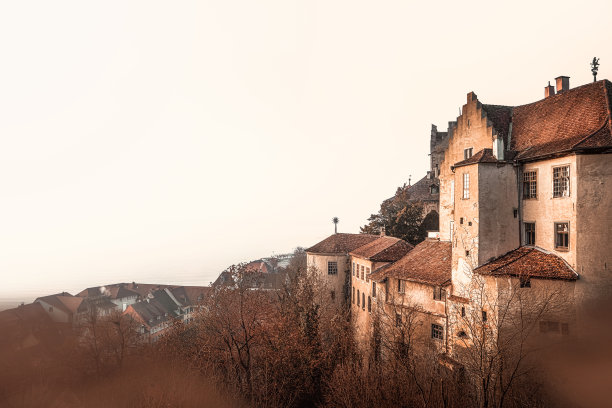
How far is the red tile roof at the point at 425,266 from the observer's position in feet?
86.3

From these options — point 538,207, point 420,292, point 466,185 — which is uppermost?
point 466,185

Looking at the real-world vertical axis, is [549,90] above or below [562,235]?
above

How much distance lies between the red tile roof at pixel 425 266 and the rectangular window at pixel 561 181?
841 cm

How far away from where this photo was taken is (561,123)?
70.2 ft

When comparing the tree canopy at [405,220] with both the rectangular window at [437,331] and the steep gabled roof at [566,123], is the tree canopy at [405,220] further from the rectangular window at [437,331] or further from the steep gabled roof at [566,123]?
the steep gabled roof at [566,123]

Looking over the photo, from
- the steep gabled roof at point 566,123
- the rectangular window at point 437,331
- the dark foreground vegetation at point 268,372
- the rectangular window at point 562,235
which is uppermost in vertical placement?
the steep gabled roof at point 566,123

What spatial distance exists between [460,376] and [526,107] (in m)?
17.6

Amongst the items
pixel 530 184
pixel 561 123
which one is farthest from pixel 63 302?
pixel 561 123

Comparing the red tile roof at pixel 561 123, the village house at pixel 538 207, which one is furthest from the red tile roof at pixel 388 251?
the red tile roof at pixel 561 123

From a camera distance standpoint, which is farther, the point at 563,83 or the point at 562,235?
the point at 563,83

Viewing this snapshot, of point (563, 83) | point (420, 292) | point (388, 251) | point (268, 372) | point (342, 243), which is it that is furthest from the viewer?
point (342, 243)

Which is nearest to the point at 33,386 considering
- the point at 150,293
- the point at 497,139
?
the point at 497,139

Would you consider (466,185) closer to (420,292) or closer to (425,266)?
(425,266)

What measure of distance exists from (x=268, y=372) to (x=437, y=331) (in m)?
11.7
